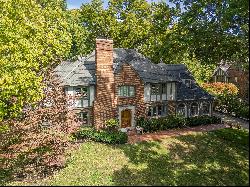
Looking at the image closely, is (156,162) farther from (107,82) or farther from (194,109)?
(194,109)

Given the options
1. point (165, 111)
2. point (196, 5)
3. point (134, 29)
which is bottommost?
point (165, 111)

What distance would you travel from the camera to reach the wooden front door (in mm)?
35181

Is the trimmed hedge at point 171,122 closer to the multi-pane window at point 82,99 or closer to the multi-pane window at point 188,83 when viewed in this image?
the multi-pane window at point 188,83

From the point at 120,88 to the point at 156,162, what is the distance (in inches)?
449

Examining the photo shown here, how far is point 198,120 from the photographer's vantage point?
37.0 metres

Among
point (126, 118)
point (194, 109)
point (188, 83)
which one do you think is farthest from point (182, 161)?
point (188, 83)

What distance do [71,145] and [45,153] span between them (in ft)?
7.01

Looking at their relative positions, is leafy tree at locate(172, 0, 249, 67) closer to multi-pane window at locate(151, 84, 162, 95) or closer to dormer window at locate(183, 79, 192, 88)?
multi-pane window at locate(151, 84, 162, 95)

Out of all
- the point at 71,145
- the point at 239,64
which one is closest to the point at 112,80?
the point at 71,145

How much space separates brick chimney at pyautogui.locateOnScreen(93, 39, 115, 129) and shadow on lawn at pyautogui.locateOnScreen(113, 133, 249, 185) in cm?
620

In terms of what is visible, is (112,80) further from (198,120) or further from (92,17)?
(92,17)

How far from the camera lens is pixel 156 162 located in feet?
83.2

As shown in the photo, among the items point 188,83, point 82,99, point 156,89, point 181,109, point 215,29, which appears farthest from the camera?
point 188,83

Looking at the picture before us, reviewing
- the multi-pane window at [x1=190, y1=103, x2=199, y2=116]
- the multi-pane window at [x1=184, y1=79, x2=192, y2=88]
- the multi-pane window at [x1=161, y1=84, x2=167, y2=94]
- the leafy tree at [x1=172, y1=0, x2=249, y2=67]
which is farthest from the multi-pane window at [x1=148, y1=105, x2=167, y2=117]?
the leafy tree at [x1=172, y1=0, x2=249, y2=67]
